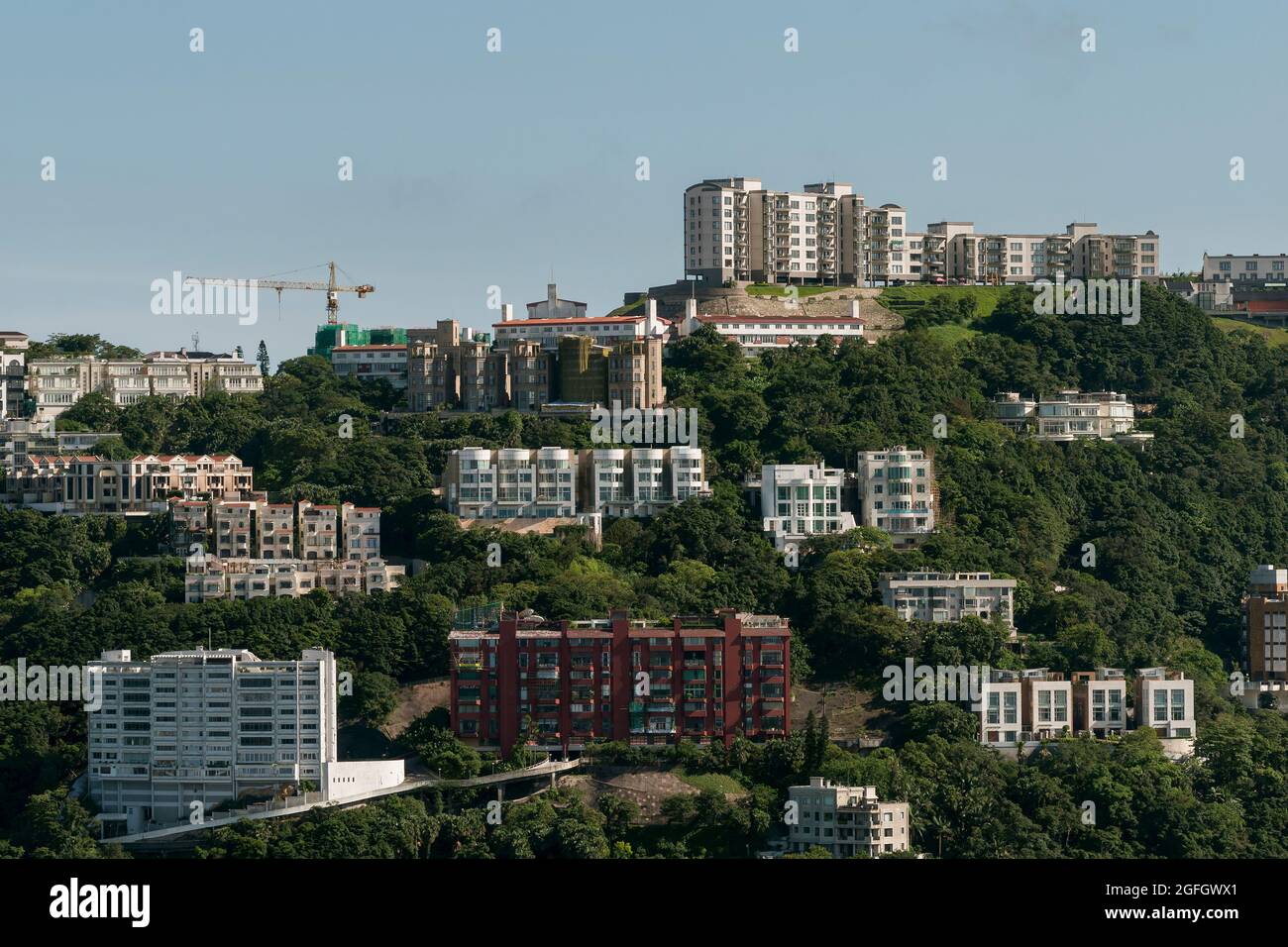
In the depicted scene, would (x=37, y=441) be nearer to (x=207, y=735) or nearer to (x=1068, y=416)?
(x=207, y=735)

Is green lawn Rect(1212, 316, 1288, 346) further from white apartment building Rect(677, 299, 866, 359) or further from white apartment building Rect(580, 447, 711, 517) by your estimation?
white apartment building Rect(580, 447, 711, 517)

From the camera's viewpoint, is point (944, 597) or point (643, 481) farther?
point (643, 481)

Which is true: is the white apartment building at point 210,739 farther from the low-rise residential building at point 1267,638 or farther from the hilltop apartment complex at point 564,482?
the low-rise residential building at point 1267,638

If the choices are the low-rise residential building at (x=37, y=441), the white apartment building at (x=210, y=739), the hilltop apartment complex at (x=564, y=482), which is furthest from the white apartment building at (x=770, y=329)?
the white apartment building at (x=210, y=739)

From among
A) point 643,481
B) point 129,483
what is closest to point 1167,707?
point 643,481

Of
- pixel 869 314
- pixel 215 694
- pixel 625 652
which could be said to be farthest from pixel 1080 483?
pixel 215 694

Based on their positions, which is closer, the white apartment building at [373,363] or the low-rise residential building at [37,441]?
the low-rise residential building at [37,441]
